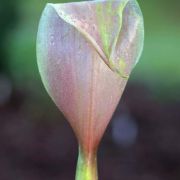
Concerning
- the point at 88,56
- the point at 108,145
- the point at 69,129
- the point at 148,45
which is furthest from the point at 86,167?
the point at 148,45

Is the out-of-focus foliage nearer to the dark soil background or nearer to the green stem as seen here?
the dark soil background

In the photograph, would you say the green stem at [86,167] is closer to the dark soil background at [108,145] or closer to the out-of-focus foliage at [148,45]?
the dark soil background at [108,145]

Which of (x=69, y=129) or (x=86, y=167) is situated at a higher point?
(x=86, y=167)

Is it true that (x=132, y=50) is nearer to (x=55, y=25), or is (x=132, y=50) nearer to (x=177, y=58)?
(x=55, y=25)

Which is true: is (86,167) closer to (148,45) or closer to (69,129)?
(69,129)

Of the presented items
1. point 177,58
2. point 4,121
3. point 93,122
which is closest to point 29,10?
point 177,58

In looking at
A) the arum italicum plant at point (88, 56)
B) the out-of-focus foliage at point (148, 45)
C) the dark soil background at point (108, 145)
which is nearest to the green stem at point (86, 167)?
the arum italicum plant at point (88, 56)
